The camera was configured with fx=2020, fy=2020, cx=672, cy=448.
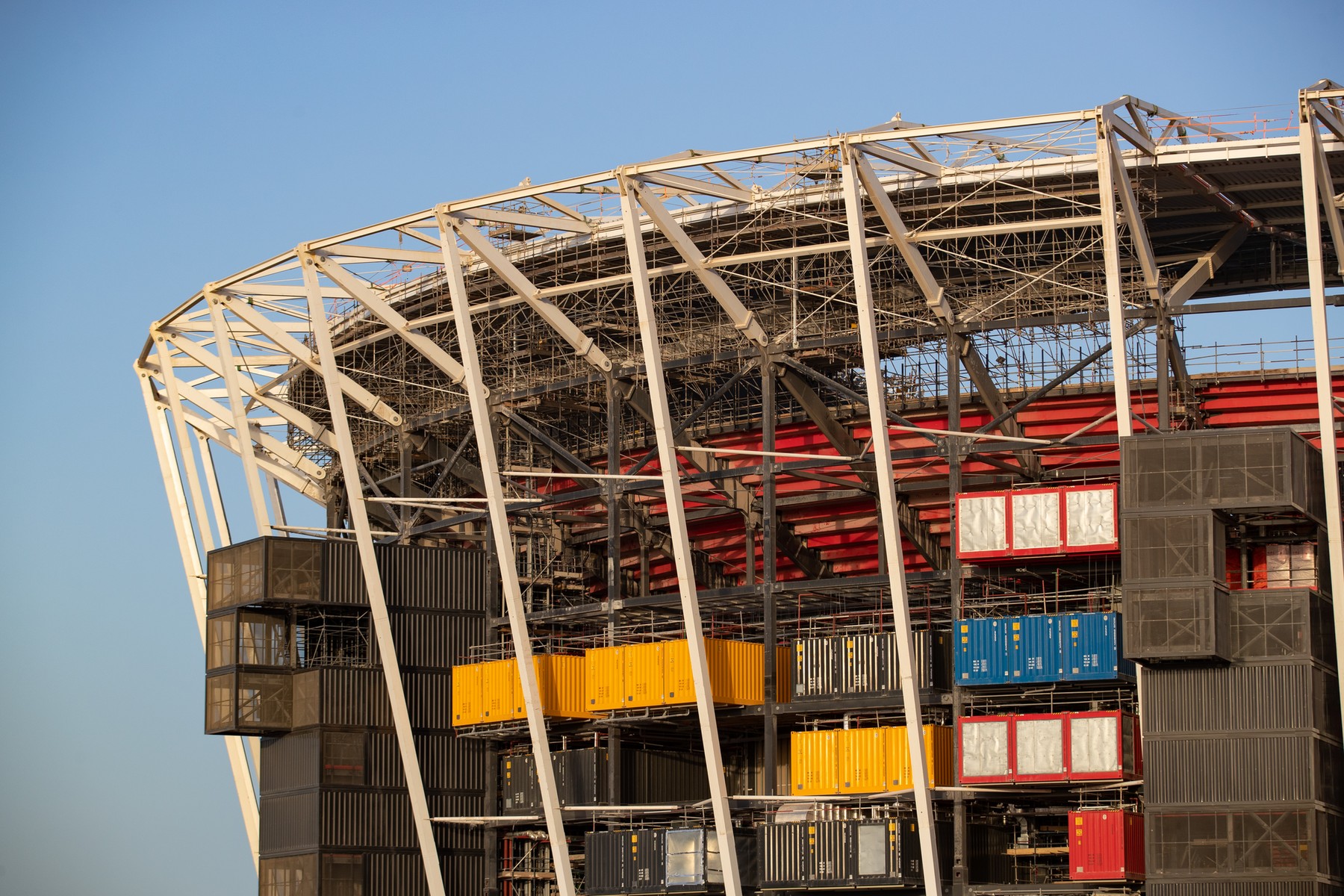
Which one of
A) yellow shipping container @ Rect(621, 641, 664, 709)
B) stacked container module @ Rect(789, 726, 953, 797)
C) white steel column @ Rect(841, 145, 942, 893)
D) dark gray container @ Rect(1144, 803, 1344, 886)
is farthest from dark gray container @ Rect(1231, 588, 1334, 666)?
yellow shipping container @ Rect(621, 641, 664, 709)

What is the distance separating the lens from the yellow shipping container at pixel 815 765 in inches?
2662

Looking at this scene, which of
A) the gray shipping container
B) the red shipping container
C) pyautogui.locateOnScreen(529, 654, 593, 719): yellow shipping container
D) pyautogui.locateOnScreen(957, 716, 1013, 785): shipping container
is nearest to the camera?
the red shipping container

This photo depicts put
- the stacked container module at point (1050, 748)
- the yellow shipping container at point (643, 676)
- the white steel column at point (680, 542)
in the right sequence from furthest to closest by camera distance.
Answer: the yellow shipping container at point (643, 676), the white steel column at point (680, 542), the stacked container module at point (1050, 748)

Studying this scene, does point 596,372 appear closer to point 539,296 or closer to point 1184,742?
point 539,296

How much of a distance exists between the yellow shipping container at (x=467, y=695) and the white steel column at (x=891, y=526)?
71.9 feet

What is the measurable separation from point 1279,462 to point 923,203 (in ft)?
63.2

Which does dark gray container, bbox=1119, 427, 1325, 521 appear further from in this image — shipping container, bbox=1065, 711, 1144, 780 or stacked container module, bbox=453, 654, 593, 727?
stacked container module, bbox=453, 654, 593, 727

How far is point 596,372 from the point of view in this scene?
79.8 metres

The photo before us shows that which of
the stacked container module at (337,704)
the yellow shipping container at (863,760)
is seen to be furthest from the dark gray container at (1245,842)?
the stacked container module at (337,704)

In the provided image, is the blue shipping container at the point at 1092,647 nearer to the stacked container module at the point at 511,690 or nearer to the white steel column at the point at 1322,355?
the white steel column at the point at 1322,355

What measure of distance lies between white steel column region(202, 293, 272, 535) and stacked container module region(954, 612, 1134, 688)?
32565 millimetres

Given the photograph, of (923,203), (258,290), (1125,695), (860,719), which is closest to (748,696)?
(860,719)

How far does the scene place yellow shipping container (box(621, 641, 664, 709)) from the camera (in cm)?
7156

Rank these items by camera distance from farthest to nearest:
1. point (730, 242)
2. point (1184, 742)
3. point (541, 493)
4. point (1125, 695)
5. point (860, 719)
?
point (541, 493)
point (730, 242)
point (860, 719)
point (1125, 695)
point (1184, 742)
